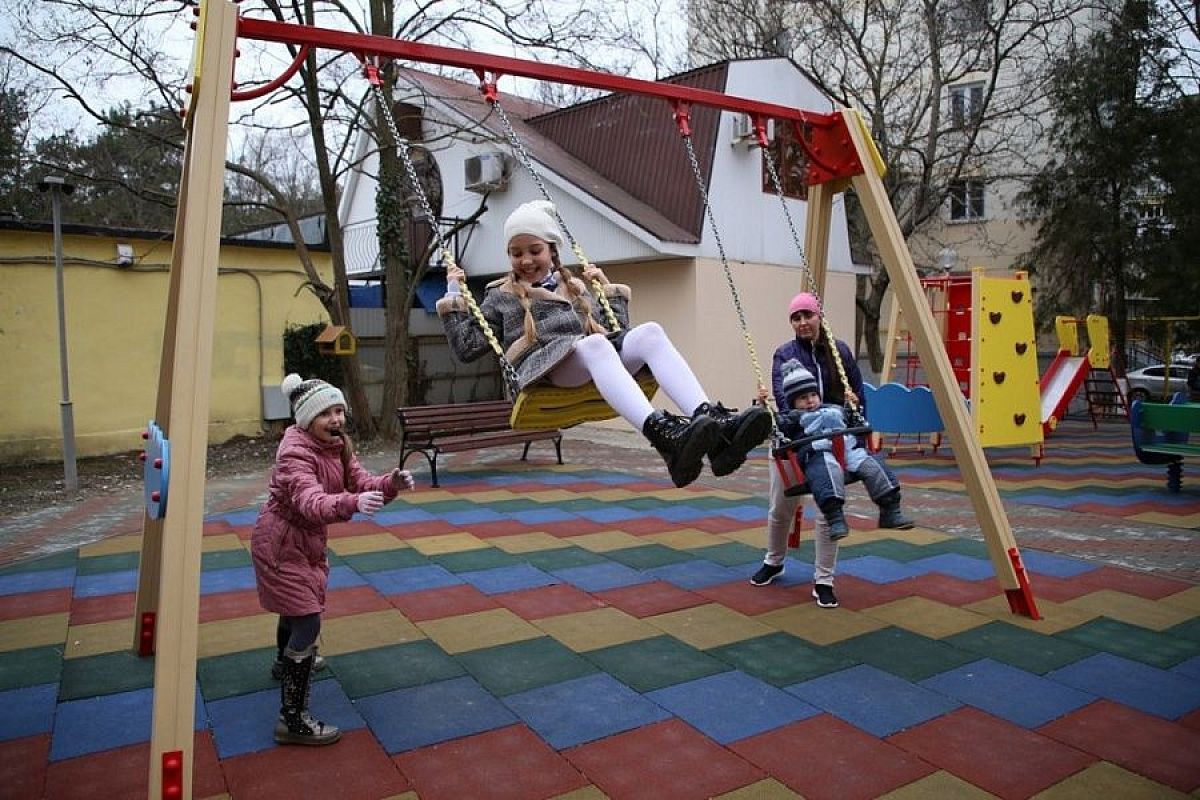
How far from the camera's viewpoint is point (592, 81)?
13.5 feet

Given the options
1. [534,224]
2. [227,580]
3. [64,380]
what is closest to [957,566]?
[534,224]

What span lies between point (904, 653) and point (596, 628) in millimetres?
1559

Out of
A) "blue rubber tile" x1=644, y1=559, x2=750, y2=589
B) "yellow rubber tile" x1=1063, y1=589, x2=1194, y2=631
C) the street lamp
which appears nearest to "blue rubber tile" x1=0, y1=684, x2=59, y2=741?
"blue rubber tile" x1=644, y1=559, x2=750, y2=589

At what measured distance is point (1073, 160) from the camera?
17281mm

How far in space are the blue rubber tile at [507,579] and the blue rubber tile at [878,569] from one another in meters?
2.01

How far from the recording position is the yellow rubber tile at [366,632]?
414 centimetres

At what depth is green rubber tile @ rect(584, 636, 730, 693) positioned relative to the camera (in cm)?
370

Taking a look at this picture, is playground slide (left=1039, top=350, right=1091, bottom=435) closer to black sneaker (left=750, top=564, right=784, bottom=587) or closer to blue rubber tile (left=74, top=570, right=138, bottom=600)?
black sneaker (left=750, top=564, right=784, bottom=587)

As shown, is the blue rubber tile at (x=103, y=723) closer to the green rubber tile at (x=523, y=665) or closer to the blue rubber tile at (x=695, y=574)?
the green rubber tile at (x=523, y=665)

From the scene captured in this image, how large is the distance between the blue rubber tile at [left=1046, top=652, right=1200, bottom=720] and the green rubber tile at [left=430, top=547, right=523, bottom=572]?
11.1 ft

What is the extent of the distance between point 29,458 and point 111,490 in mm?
2592

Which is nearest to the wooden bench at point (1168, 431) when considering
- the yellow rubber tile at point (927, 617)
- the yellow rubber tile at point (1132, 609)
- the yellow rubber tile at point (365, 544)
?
the yellow rubber tile at point (1132, 609)

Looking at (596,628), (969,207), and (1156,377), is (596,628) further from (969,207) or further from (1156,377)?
(969,207)

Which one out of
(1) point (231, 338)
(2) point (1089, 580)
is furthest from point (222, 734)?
(1) point (231, 338)
